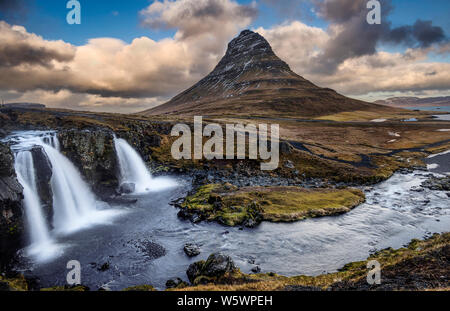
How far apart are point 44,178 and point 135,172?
2065cm

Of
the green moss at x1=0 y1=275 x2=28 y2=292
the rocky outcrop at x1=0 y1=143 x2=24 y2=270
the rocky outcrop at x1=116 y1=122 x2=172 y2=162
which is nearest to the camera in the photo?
the green moss at x1=0 y1=275 x2=28 y2=292

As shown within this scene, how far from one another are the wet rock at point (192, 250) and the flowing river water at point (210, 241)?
1.48 ft

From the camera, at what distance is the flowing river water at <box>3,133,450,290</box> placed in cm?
2092

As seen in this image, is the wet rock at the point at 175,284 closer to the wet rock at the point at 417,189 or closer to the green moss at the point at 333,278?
the green moss at the point at 333,278

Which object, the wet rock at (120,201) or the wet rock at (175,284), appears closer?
the wet rock at (175,284)

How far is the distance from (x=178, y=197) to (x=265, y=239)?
18627mm

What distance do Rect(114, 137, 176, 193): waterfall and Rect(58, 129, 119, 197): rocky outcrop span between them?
301cm

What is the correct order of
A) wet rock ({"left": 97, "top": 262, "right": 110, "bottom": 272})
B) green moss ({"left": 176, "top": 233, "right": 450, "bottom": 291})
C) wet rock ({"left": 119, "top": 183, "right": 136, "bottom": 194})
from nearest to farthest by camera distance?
green moss ({"left": 176, "top": 233, "right": 450, "bottom": 291})
wet rock ({"left": 97, "top": 262, "right": 110, "bottom": 272})
wet rock ({"left": 119, "top": 183, "right": 136, "bottom": 194})

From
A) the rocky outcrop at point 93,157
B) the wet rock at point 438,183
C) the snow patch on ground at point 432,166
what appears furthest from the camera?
the snow patch on ground at point 432,166

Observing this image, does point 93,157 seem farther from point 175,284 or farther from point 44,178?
point 175,284

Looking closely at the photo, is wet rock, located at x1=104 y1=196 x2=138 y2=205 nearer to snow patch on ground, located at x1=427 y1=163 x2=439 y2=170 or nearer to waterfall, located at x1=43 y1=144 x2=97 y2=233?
waterfall, located at x1=43 y1=144 x2=97 y2=233

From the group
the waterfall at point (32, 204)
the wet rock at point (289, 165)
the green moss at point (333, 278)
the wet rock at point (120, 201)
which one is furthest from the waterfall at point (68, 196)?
the wet rock at point (289, 165)

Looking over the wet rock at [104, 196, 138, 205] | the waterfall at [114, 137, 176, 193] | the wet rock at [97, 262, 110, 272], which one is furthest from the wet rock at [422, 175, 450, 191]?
the wet rock at [97, 262, 110, 272]

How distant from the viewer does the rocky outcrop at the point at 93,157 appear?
129 feet
